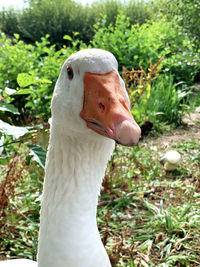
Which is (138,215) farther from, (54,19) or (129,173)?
(54,19)

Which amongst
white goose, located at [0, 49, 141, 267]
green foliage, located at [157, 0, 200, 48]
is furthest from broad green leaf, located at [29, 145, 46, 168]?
green foliage, located at [157, 0, 200, 48]

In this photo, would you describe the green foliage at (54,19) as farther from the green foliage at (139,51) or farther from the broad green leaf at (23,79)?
the broad green leaf at (23,79)

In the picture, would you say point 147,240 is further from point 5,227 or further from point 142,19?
point 142,19

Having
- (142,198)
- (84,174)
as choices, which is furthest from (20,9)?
(84,174)

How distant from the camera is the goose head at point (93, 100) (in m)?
0.75

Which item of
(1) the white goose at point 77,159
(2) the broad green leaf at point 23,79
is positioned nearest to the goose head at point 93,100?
(1) the white goose at point 77,159

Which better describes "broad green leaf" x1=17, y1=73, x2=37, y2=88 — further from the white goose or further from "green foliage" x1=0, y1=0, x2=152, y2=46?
"green foliage" x1=0, y1=0, x2=152, y2=46

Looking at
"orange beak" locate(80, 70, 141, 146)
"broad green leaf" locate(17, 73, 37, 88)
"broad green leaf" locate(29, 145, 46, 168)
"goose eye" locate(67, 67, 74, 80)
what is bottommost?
"broad green leaf" locate(29, 145, 46, 168)

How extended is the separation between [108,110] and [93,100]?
0.08 meters

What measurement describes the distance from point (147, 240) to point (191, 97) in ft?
12.6

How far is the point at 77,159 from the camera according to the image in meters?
1.03

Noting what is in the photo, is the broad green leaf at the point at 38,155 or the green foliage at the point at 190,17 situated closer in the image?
the broad green leaf at the point at 38,155

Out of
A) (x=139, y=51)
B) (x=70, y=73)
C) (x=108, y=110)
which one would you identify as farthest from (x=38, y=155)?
(x=139, y=51)

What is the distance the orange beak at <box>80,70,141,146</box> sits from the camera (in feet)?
2.32
